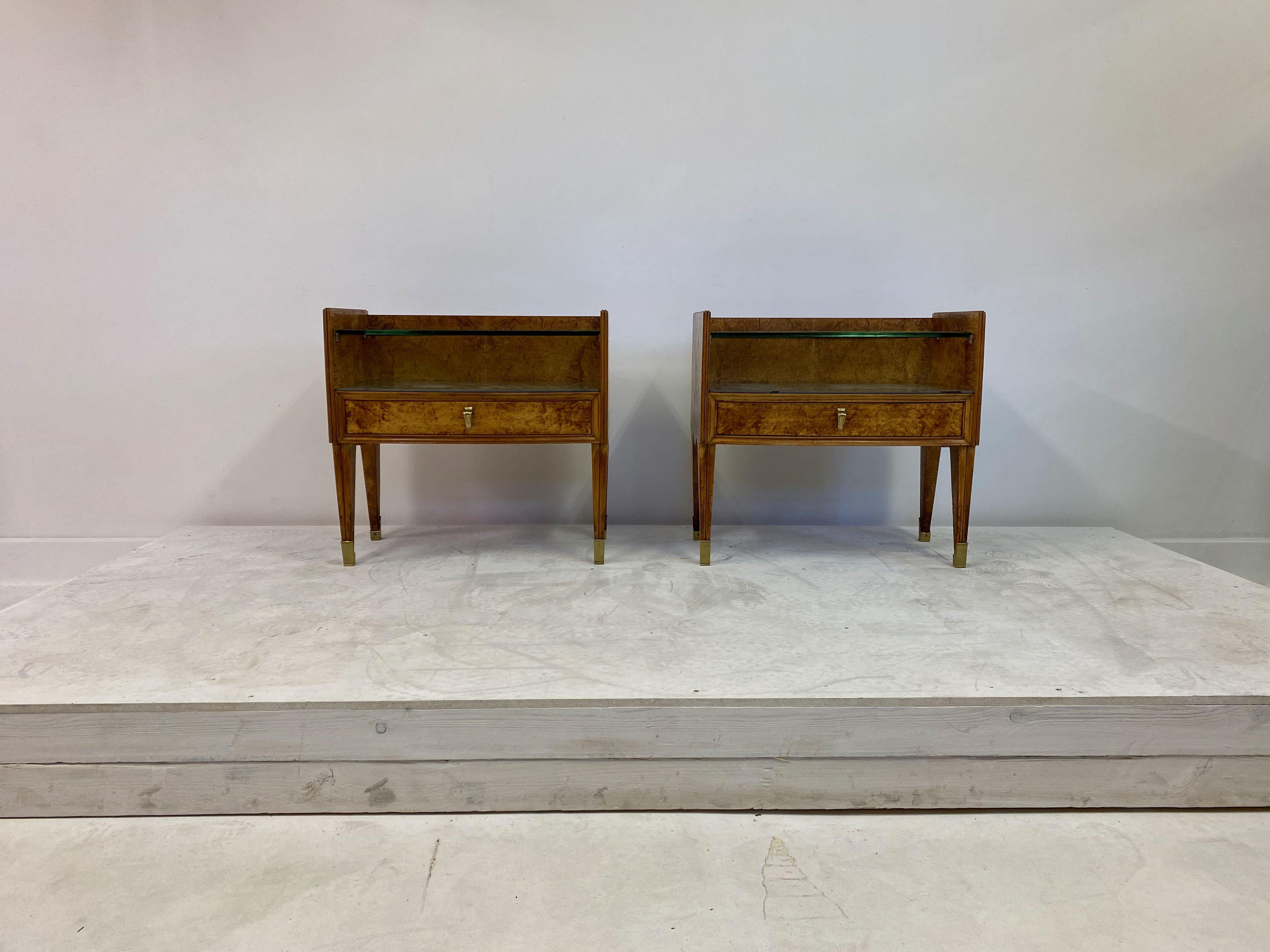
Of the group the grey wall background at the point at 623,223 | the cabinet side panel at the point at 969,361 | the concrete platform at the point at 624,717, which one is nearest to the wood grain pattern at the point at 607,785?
the concrete platform at the point at 624,717

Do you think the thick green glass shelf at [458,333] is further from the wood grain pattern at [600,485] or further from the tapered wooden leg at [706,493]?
the tapered wooden leg at [706,493]

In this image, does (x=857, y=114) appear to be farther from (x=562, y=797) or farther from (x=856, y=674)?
(x=562, y=797)

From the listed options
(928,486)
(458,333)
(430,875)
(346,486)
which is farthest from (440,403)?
(928,486)

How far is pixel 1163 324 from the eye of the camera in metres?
2.72

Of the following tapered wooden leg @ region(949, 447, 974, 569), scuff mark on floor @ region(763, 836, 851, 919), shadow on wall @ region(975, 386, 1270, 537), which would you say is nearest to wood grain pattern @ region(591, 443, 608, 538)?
tapered wooden leg @ region(949, 447, 974, 569)

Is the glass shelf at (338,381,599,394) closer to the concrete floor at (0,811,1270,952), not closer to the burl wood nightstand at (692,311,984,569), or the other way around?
the burl wood nightstand at (692,311,984,569)

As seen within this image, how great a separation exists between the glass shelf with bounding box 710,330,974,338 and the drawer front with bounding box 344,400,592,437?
0.44 meters

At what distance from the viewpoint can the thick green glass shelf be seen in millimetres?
2125

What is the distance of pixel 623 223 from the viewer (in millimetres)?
2623

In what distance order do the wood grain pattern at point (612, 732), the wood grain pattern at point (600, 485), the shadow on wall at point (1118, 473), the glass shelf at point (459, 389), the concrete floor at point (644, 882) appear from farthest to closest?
the shadow on wall at point (1118, 473)
the wood grain pattern at point (600, 485)
the glass shelf at point (459, 389)
the wood grain pattern at point (612, 732)
the concrete floor at point (644, 882)

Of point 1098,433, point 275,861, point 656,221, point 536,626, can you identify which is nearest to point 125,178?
point 656,221

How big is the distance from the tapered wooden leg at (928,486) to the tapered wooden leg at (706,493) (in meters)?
0.76

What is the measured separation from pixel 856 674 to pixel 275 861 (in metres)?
1.08

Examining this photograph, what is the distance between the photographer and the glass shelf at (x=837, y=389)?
6.93 ft
